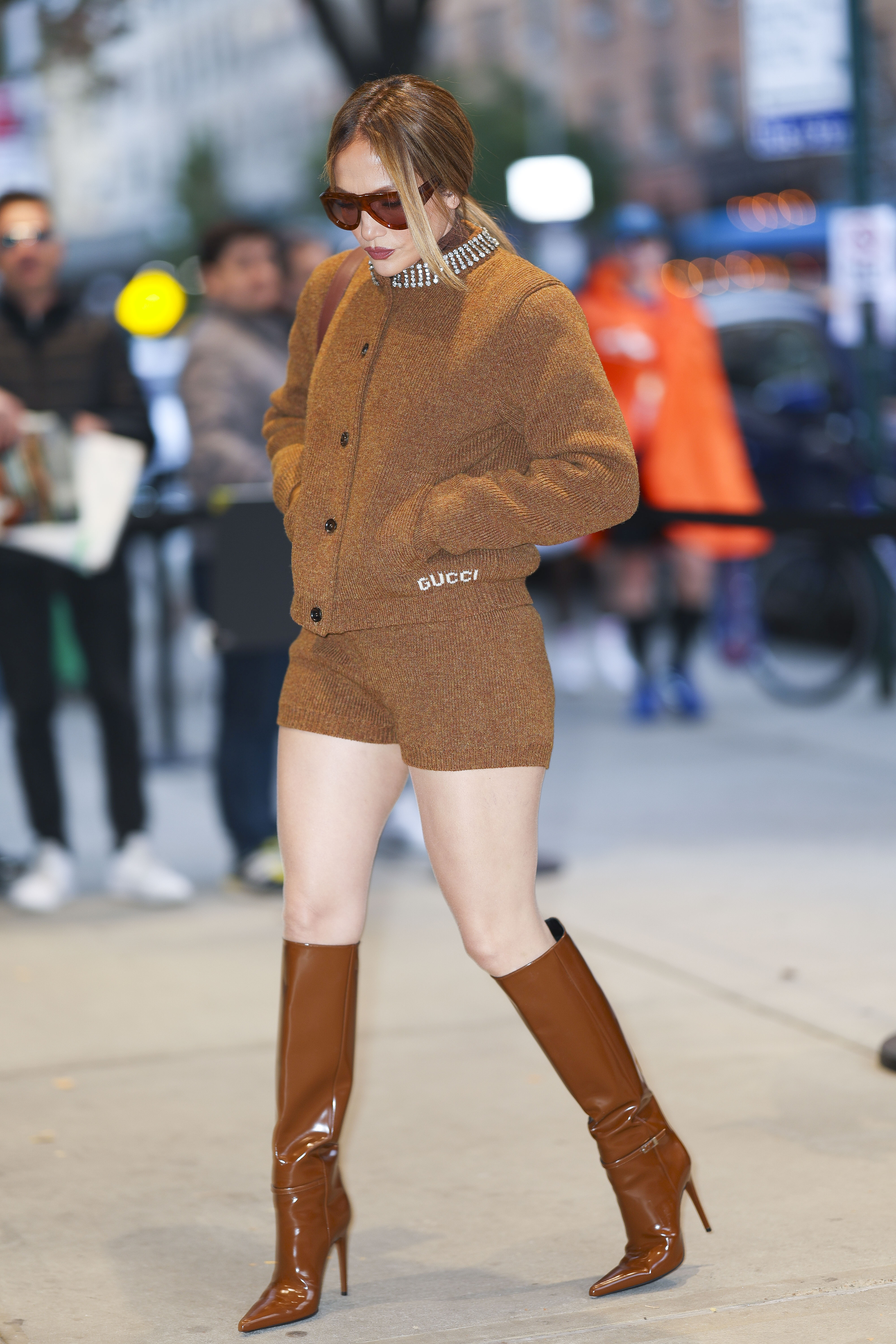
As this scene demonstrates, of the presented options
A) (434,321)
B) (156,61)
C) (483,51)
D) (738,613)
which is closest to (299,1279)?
(434,321)

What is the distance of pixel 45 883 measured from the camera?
6.09 metres

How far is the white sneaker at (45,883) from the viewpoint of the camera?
603 centimetres

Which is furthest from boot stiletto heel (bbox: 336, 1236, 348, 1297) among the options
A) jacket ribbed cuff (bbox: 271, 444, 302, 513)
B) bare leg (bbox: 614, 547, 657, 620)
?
bare leg (bbox: 614, 547, 657, 620)

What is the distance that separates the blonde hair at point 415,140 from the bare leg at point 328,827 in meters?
0.75

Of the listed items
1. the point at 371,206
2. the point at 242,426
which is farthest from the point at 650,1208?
the point at 242,426

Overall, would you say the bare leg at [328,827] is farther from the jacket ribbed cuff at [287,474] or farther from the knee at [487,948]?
the jacket ribbed cuff at [287,474]

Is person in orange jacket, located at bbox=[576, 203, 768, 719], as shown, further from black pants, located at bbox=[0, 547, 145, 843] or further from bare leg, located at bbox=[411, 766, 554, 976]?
bare leg, located at bbox=[411, 766, 554, 976]

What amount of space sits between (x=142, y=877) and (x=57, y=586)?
936 mm

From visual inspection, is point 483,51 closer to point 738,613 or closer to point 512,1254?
point 738,613

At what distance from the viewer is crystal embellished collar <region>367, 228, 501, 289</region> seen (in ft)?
9.87

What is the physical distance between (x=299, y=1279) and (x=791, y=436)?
8486 mm

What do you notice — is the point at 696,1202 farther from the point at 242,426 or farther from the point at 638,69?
the point at 638,69

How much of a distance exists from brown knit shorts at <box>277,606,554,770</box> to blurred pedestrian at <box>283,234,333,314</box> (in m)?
3.75

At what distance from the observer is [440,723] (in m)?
3.03
